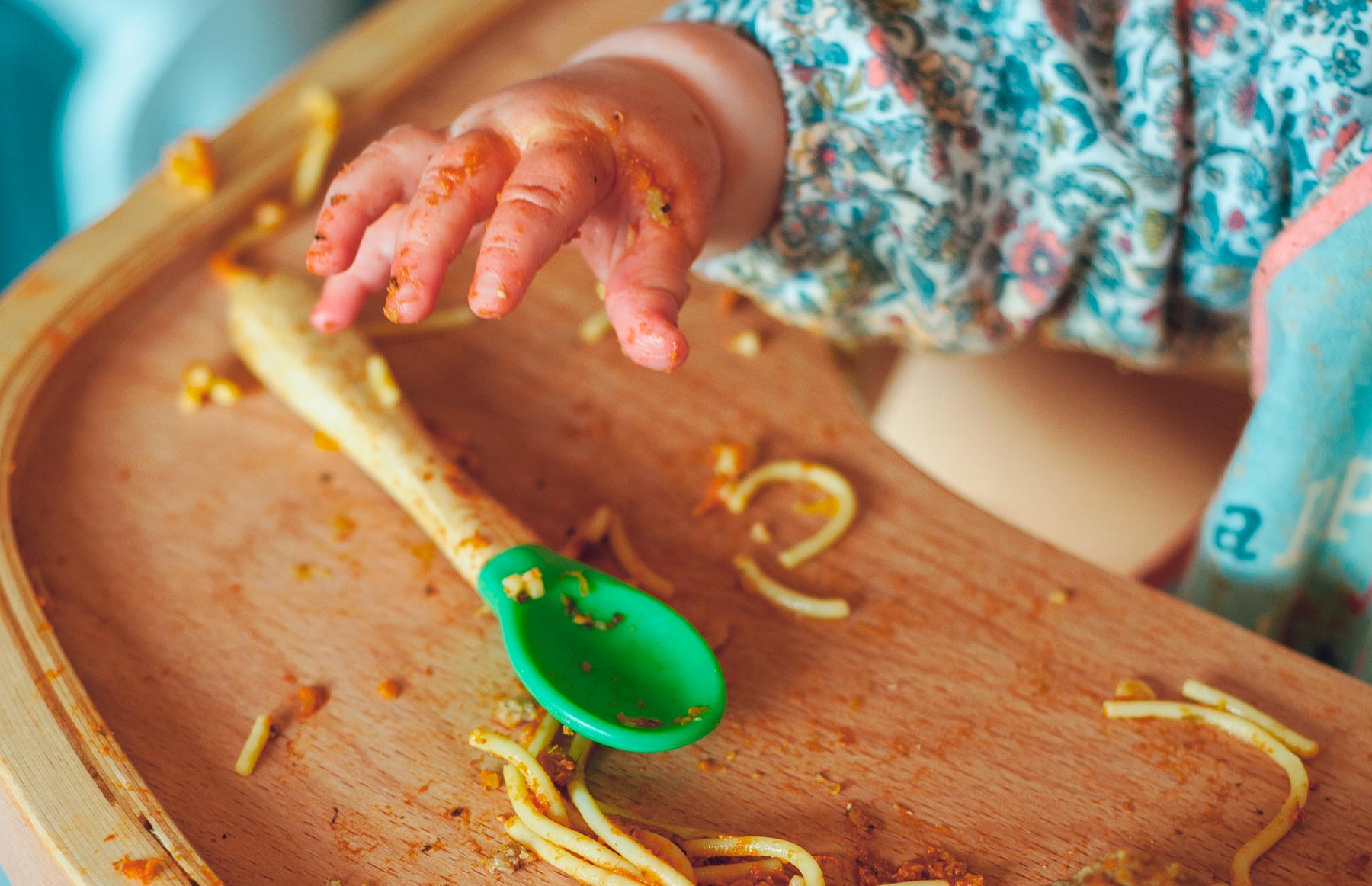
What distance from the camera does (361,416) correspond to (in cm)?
76

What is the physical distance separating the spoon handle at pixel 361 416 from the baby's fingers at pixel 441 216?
16cm

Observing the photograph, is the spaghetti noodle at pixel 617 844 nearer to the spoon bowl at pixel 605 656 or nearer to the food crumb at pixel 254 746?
the spoon bowl at pixel 605 656

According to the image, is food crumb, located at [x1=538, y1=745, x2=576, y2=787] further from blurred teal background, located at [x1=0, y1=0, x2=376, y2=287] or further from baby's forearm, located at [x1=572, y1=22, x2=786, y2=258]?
blurred teal background, located at [x1=0, y1=0, x2=376, y2=287]

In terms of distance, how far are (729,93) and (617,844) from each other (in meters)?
0.49

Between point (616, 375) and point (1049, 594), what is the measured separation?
0.35 meters

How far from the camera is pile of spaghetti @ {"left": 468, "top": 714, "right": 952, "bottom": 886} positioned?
56 centimetres

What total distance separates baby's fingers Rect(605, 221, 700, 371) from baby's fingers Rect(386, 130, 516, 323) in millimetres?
86

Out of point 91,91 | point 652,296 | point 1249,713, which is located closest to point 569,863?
point 652,296

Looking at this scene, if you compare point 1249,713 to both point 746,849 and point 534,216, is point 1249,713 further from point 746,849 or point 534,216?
point 534,216

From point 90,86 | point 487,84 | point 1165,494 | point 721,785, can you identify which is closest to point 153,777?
point 721,785

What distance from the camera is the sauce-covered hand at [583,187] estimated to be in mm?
585

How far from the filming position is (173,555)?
72 cm

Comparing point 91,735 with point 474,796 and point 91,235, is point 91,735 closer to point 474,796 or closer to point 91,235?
point 474,796

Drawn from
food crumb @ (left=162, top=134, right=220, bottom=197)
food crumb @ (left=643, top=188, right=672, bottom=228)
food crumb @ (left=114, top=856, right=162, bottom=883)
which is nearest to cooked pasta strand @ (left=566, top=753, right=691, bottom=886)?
food crumb @ (left=114, top=856, right=162, bottom=883)
